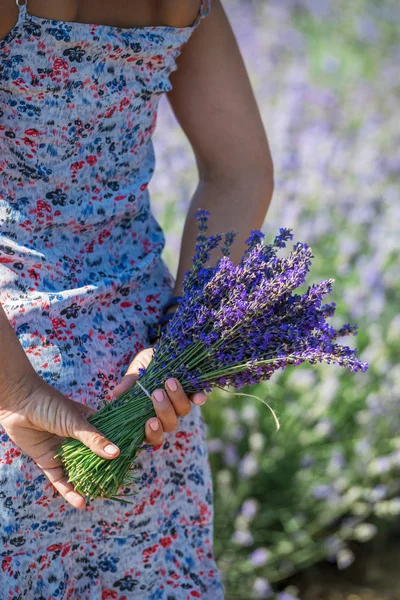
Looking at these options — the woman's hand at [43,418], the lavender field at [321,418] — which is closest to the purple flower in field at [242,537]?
the lavender field at [321,418]

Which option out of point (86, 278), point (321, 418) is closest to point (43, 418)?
point (86, 278)

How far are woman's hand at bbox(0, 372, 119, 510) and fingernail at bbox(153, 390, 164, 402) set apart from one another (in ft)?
0.34

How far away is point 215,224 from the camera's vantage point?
1658 millimetres

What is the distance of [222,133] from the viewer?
1.67m

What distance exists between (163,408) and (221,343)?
14 cm

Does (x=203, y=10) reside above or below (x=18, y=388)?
above

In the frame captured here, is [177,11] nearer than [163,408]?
No

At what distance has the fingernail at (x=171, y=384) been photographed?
1287 mm

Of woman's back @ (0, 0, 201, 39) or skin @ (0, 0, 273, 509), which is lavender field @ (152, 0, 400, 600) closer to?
skin @ (0, 0, 273, 509)

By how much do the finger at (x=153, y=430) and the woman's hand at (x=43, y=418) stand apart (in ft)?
0.23

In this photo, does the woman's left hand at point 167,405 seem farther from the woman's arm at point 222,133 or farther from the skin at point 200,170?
the woman's arm at point 222,133

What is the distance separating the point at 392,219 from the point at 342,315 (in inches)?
21.2

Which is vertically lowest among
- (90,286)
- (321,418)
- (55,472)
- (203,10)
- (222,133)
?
(321,418)

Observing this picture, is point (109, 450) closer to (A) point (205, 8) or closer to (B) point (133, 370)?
(B) point (133, 370)
